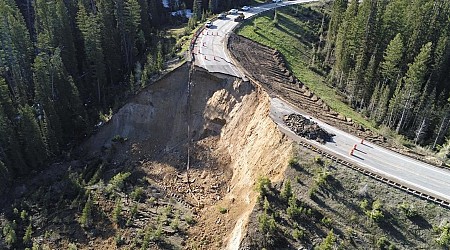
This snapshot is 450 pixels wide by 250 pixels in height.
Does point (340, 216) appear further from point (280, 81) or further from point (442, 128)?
point (280, 81)

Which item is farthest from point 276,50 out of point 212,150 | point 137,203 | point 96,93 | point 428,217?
point 428,217

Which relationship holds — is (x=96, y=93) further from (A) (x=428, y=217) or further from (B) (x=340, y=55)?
(A) (x=428, y=217)

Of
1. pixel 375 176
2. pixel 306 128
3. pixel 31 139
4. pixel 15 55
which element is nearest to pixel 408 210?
pixel 375 176

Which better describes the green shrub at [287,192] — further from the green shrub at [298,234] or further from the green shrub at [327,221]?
the green shrub at [327,221]

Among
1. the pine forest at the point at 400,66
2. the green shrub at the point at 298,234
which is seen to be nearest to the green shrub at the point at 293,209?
the green shrub at the point at 298,234

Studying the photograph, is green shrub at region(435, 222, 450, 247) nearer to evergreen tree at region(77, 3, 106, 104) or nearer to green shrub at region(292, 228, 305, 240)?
green shrub at region(292, 228, 305, 240)

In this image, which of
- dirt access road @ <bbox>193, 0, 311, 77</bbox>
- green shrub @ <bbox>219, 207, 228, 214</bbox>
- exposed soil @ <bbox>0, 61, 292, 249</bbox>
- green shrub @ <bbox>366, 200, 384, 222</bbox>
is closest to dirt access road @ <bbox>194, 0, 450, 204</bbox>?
exposed soil @ <bbox>0, 61, 292, 249</bbox>
